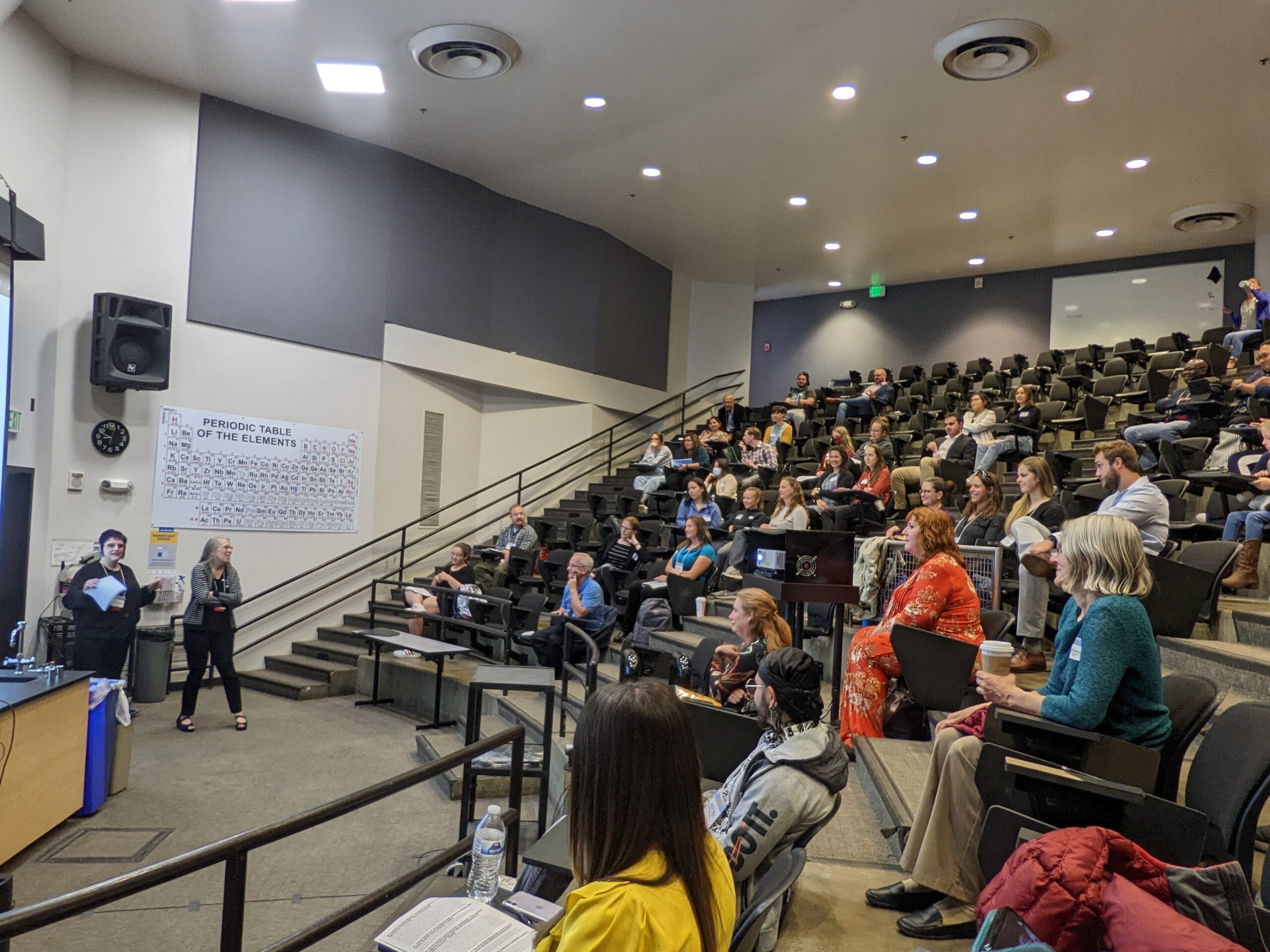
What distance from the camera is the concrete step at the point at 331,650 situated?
27.0ft

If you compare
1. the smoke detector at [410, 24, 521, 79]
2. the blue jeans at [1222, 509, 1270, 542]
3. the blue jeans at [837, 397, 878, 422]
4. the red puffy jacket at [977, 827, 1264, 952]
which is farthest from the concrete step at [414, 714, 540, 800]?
the blue jeans at [837, 397, 878, 422]

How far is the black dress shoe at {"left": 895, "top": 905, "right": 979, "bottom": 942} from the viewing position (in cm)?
232

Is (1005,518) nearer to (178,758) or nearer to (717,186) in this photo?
(178,758)

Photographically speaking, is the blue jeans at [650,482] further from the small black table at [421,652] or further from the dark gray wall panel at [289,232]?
the small black table at [421,652]

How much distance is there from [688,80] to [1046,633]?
6.05m

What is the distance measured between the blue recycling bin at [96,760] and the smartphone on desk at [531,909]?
148 inches

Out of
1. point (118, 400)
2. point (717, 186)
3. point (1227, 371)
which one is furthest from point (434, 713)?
point (1227, 371)

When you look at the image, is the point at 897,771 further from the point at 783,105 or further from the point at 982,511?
the point at 783,105

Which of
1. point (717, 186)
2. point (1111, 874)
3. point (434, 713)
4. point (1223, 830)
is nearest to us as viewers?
point (1111, 874)

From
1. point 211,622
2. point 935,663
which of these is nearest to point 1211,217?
point 935,663

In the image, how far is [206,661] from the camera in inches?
242

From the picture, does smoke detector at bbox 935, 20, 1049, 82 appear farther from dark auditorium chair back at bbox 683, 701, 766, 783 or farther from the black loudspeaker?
the black loudspeaker

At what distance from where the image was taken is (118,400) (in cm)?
769

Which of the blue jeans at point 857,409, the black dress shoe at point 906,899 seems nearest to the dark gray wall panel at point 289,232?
the blue jeans at point 857,409
